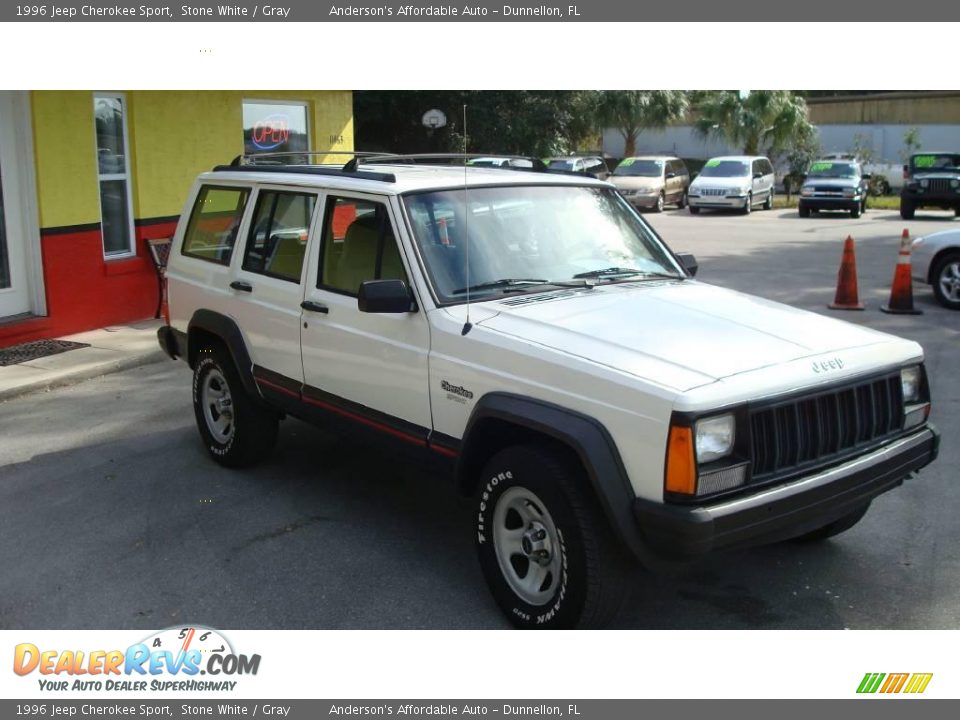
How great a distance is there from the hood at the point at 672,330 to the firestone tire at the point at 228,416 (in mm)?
2255

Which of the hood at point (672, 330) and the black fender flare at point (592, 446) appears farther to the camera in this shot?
the hood at point (672, 330)

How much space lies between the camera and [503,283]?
15.6 ft

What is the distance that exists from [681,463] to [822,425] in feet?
2.51

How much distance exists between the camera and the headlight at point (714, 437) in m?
3.63

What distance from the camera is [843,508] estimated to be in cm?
402

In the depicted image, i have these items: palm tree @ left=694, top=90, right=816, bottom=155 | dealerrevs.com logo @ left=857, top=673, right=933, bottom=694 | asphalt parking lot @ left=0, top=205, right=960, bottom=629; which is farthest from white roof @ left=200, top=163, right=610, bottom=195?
palm tree @ left=694, top=90, right=816, bottom=155

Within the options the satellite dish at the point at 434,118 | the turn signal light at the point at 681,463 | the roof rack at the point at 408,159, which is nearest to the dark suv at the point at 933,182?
the satellite dish at the point at 434,118

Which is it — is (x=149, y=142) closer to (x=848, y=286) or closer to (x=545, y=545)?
(x=848, y=286)

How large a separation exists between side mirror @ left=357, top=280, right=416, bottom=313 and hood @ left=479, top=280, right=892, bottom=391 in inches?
16.9

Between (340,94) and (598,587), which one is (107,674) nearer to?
(598,587)

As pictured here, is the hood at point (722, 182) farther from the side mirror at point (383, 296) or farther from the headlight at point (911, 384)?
the side mirror at point (383, 296)

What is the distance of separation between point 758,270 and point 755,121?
70.4ft

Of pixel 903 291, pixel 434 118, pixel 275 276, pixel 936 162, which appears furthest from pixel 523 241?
pixel 936 162

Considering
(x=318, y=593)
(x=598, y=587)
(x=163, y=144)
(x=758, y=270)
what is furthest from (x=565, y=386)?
(x=758, y=270)
